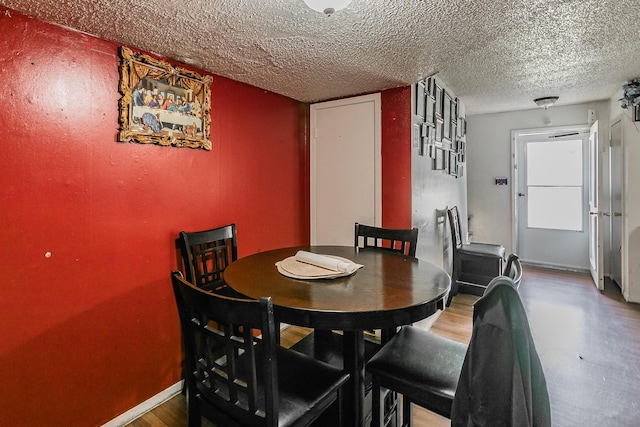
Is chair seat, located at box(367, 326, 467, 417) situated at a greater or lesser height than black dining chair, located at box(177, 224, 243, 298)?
lesser

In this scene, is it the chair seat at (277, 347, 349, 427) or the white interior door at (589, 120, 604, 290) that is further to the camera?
the white interior door at (589, 120, 604, 290)

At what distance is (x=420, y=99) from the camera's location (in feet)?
9.22

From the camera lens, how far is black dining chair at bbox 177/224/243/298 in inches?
80.6

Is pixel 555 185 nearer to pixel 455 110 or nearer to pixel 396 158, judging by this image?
pixel 455 110

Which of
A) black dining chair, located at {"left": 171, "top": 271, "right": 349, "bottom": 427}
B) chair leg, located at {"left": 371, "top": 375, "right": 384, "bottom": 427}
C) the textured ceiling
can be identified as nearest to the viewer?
black dining chair, located at {"left": 171, "top": 271, "right": 349, "bottom": 427}

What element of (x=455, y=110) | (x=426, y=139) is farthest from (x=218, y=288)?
(x=455, y=110)

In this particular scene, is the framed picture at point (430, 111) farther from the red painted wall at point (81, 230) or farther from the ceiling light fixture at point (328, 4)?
the ceiling light fixture at point (328, 4)

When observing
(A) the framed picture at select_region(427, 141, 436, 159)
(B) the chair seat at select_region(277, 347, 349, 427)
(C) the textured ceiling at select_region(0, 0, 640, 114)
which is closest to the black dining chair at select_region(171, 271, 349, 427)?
(B) the chair seat at select_region(277, 347, 349, 427)

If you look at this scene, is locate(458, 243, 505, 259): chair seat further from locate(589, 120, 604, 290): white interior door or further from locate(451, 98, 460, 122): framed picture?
locate(451, 98, 460, 122): framed picture

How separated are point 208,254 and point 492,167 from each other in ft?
14.3

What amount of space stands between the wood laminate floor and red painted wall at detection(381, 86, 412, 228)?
1.08 m

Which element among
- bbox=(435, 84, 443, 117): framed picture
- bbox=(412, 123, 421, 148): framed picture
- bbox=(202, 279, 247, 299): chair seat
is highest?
bbox=(435, 84, 443, 117): framed picture

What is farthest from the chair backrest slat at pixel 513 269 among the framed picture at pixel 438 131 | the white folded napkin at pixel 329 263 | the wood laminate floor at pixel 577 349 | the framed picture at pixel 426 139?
the framed picture at pixel 438 131

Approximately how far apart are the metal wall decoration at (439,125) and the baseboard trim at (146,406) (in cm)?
248
